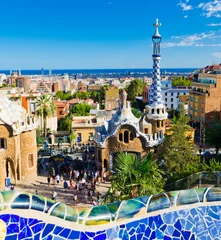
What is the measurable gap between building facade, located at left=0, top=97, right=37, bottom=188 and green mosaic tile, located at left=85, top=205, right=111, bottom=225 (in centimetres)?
1941

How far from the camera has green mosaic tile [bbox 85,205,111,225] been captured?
15.8 ft

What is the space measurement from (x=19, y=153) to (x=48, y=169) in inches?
127

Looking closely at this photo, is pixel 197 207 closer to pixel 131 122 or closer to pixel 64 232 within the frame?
pixel 64 232

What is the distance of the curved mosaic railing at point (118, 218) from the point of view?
4.65 metres

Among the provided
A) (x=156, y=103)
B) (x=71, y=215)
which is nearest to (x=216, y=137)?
(x=156, y=103)

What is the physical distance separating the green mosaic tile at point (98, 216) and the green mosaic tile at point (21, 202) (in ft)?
3.08

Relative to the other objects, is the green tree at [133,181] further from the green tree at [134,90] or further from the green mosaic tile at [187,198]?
the green tree at [134,90]

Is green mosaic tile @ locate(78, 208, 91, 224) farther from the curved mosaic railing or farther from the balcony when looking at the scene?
the balcony

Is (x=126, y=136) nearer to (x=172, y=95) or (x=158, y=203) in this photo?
(x=158, y=203)

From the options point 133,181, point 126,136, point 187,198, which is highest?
point 187,198

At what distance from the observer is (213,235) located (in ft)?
16.5

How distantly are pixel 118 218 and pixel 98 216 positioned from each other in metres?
0.31

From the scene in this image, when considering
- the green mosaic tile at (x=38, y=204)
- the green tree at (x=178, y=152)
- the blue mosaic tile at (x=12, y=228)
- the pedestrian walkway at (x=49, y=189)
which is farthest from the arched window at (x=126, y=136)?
the blue mosaic tile at (x=12, y=228)

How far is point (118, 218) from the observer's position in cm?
487
